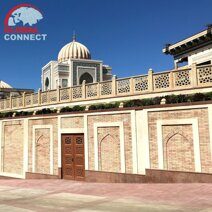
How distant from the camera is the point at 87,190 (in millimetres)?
11445

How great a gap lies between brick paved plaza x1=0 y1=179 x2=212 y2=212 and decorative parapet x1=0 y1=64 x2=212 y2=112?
466 cm

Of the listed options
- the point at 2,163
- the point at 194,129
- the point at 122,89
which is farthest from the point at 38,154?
the point at 194,129

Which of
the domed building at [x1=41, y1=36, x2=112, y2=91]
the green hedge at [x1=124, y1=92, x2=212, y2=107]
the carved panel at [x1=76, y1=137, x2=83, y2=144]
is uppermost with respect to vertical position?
the domed building at [x1=41, y1=36, x2=112, y2=91]

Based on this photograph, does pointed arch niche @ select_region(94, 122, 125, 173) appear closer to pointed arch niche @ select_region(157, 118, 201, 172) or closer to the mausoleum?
the mausoleum

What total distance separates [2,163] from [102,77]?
66.9 feet

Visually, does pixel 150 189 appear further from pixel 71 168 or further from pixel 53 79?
pixel 53 79

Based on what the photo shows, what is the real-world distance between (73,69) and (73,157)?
72.1ft

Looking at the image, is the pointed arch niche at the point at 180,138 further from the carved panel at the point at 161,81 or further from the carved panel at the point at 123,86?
the carved panel at the point at 123,86

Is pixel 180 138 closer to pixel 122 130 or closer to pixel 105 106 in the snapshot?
pixel 122 130

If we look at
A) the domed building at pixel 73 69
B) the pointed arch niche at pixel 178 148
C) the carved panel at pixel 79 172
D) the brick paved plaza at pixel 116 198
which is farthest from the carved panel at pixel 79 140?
the domed building at pixel 73 69

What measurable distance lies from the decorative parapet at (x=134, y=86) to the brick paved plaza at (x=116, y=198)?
15.3 feet

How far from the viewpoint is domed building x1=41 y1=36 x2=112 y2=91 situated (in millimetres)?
35344

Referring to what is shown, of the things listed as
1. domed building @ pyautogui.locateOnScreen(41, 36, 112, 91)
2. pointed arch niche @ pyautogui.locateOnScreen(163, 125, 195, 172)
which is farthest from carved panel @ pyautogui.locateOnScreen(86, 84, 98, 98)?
domed building @ pyautogui.locateOnScreen(41, 36, 112, 91)

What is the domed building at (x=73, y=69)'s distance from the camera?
3534 centimetres
